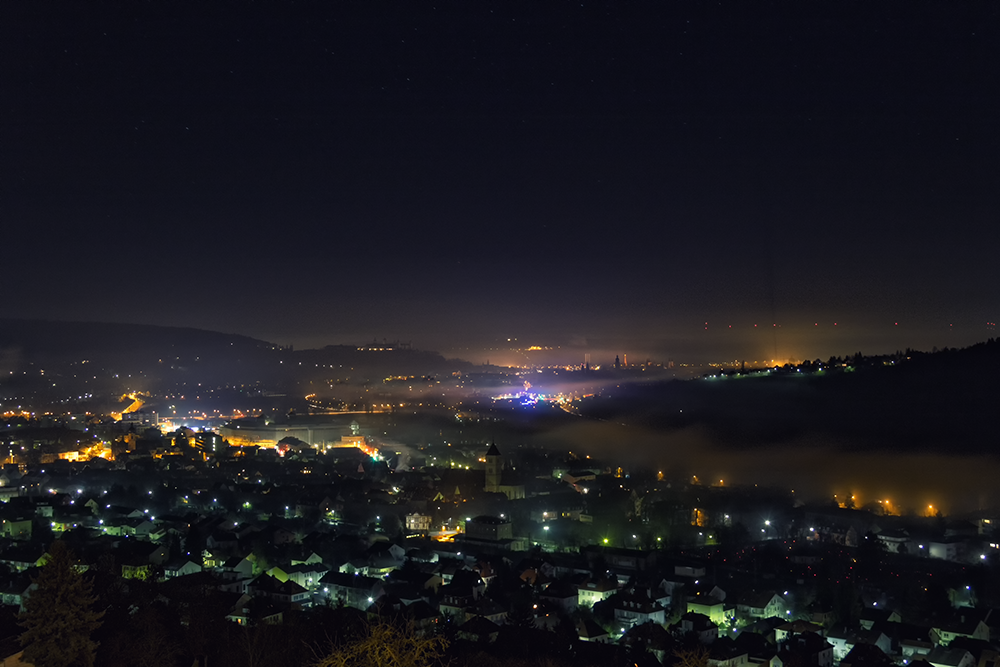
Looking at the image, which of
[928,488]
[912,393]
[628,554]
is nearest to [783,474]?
[928,488]

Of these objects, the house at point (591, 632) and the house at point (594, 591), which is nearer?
the house at point (591, 632)

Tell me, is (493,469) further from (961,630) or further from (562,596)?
(961,630)

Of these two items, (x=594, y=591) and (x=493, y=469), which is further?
(x=493, y=469)

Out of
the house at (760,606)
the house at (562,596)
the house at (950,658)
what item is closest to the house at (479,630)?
the house at (562,596)

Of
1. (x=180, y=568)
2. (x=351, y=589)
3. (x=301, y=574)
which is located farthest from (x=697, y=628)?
(x=180, y=568)

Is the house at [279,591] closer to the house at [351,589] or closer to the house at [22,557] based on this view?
the house at [351,589]

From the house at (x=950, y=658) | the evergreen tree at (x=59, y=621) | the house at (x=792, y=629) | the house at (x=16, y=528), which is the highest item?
the evergreen tree at (x=59, y=621)

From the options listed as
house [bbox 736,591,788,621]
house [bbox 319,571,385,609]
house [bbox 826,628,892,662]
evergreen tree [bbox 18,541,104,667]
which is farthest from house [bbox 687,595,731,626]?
evergreen tree [bbox 18,541,104,667]

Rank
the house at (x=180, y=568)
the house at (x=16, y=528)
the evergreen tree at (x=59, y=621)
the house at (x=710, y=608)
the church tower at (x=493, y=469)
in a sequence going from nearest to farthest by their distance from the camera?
the evergreen tree at (x=59, y=621) < the house at (x=710, y=608) < the house at (x=180, y=568) < the house at (x=16, y=528) < the church tower at (x=493, y=469)

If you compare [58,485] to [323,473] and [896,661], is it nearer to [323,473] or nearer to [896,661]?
[323,473]
